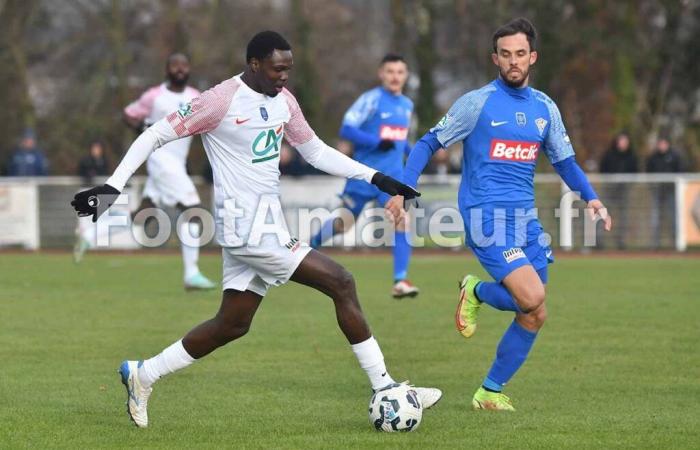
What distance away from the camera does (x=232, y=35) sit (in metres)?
42.2

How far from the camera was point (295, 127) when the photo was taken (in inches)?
313

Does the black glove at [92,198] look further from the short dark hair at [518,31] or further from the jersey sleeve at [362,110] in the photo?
the jersey sleeve at [362,110]

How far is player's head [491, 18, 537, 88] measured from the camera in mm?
8352

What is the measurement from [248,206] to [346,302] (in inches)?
30.4

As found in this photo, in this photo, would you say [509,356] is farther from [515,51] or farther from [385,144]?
[385,144]

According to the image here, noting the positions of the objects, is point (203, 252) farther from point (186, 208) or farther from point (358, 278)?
point (186, 208)

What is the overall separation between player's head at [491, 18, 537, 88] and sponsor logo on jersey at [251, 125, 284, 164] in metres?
1.55

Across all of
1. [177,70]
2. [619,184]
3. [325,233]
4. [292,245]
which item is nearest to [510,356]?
[292,245]

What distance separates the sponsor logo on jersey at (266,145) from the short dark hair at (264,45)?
0.43m

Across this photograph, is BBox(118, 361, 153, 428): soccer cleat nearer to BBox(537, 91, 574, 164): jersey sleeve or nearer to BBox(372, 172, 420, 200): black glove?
BBox(372, 172, 420, 200): black glove

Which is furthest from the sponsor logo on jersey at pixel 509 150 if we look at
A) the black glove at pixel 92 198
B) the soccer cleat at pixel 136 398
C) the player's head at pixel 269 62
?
the soccer cleat at pixel 136 398

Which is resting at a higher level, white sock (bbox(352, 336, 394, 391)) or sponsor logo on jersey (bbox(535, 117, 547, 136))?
sponsor logo on jersey (bbox(535, 117, 547, 136))

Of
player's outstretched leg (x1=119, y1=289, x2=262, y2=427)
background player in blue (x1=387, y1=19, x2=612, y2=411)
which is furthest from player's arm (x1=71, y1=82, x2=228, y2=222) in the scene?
background player in blue (x1=387, y1=19, x2=612, y2=411)

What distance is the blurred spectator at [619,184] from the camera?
24.2m
